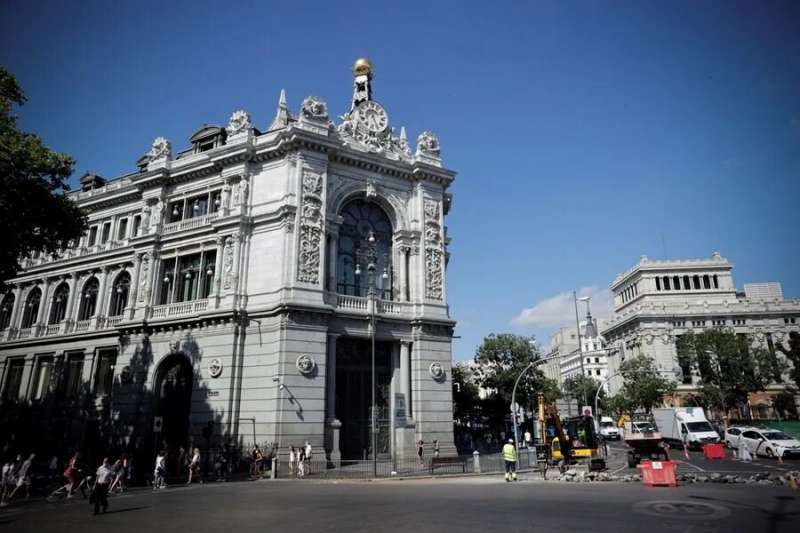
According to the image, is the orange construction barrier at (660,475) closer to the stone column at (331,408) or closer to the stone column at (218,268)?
the stone column at (331,408)

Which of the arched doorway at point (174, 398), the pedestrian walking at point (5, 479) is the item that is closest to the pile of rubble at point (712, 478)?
the pedestrian walking at point (5, 479)

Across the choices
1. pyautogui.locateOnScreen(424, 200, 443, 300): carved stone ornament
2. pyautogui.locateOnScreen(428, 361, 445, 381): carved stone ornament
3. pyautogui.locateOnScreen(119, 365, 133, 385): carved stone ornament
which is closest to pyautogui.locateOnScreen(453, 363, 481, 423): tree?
pyautogui.locateOnScreen(428, 361, 445, 381): carved stone ornament

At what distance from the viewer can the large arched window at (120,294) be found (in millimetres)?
38031

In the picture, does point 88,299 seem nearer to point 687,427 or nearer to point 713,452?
point 713,452

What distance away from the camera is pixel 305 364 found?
28328 mm

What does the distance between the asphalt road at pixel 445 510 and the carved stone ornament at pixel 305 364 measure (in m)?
9.45

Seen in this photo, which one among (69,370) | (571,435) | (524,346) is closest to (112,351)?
(69,370)

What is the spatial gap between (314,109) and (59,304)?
28.5 meters

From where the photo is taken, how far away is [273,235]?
31188mm

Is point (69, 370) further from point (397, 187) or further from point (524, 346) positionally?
point (524, 346)

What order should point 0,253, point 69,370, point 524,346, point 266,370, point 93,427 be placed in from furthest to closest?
point 524,346 < point 69,370 < point 93,427 < point 266,370 < point 0,253

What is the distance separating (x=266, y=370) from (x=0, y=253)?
1389 centimetres

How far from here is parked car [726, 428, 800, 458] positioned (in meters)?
27.1

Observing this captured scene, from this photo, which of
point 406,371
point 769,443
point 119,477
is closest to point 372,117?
point 406,371
